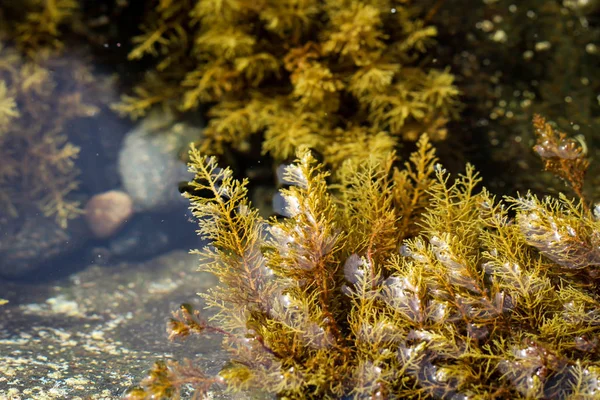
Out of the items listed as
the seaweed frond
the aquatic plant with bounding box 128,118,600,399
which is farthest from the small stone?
the seaweed frond

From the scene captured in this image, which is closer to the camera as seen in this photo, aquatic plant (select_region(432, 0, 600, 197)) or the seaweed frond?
the seaweed frond

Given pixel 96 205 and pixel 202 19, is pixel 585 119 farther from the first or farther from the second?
pixel 96 205

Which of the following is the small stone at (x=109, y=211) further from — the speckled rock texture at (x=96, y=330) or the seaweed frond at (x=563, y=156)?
the seaweed frond at (x=563, y=156)

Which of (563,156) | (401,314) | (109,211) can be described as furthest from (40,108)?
(563,156)

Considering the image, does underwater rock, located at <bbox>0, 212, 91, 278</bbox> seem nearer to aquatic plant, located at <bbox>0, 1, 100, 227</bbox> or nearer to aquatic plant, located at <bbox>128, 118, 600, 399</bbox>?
aquatic plant, located at <bbox>0, 1, 100, 227</bbox>

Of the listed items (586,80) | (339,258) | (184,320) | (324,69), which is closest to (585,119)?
(586,80)
